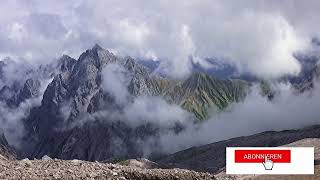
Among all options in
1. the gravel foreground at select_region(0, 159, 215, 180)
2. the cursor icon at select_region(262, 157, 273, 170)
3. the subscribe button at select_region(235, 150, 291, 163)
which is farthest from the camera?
the subscribe button at select_region(235, 150, 291, 163)

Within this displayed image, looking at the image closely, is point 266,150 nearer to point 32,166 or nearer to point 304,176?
point 304,176

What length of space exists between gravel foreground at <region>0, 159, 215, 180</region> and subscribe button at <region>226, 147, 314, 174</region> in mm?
9060

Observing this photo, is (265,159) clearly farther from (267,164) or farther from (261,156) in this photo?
(261,156)

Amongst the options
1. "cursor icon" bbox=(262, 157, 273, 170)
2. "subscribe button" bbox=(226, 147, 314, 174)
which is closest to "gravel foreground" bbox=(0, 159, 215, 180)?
"subscribe button" bbox=(226, 147, 314, 174)

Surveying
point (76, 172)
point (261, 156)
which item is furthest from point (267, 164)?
point (76, 172)

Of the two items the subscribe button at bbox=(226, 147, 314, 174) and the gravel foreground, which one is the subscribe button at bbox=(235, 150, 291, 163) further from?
the gravel foreground

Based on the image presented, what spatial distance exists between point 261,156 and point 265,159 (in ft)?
2.53

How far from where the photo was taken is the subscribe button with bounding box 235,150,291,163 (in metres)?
54.5

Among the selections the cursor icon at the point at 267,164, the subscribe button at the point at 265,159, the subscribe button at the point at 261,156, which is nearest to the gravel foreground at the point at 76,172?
the subscribe button at the point at 265,159

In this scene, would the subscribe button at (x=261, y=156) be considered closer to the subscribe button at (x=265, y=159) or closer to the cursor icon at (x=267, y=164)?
the subscribe button at (x=265, y=159)

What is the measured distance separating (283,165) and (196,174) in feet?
45.2

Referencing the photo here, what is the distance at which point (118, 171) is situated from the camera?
4303cm

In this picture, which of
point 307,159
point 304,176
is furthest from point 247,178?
point 307,159

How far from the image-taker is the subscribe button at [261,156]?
54469 mm
